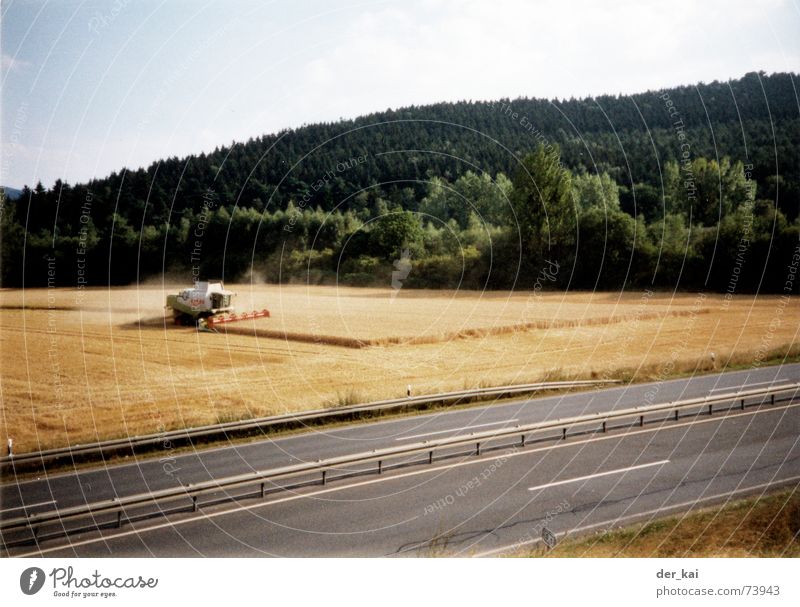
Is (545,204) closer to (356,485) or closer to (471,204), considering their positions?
(471,204)

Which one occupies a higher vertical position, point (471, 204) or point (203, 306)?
point (471, 204)

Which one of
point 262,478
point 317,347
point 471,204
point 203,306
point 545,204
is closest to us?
point 262,478

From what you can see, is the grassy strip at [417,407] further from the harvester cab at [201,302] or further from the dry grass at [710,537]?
the dry grass at [710,537]

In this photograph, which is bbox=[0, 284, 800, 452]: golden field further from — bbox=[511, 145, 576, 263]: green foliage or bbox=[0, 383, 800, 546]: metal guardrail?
bbox=[0, 383, 800, 546]: metal guardrail

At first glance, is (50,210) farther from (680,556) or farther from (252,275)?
(680,556)

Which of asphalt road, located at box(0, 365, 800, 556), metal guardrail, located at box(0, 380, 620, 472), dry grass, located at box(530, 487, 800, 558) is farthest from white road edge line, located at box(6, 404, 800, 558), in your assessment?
metal guardrail, located at box(0, 380, 620, 472)

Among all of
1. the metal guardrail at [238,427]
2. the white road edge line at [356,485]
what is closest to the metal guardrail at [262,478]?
the white road edge line at [356,485]

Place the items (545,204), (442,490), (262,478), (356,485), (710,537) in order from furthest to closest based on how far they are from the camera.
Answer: (545,204), (356,485), (442,490), (262,478), (710,537)

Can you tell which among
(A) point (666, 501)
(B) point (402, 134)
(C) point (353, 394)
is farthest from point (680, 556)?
(B) point (402, 134)

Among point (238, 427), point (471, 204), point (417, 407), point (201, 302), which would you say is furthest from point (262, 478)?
point (471, 204)
